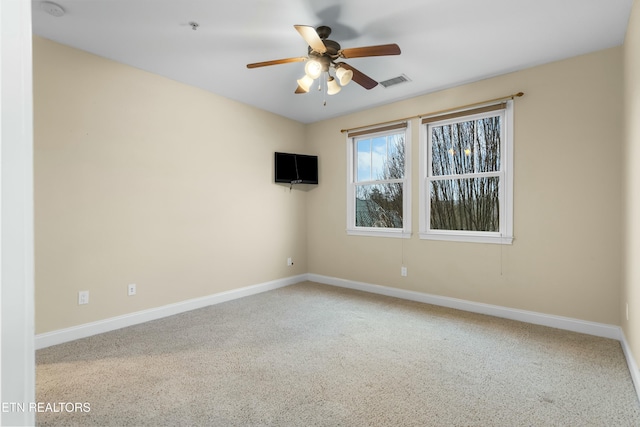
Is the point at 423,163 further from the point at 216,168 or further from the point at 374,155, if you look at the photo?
the point at 216,168

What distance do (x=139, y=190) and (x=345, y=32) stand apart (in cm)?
256

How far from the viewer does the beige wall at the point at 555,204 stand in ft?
9.48

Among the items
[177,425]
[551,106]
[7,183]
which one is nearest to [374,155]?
[551,106]

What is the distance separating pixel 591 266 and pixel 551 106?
1598mm

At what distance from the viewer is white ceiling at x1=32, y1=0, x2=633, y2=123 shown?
2344 mm

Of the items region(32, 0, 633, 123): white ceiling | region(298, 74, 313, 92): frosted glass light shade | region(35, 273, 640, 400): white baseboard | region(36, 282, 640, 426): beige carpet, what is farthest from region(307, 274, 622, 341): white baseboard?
region(298, 74, 313, 92): frosted glass light shade

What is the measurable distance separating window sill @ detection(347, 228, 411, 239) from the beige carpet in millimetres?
1147

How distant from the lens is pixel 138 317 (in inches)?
129

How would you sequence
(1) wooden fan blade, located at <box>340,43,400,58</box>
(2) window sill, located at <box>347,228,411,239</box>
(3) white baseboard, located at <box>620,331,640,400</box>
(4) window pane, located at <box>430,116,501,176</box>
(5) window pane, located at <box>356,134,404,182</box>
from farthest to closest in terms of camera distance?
(5) window pane, located at <box>356,134,404,182</box>
(2) window sill, located at <box>347,228,411,239</box>
(4) window pane, located at <box>430,116,501,176</box>
(1) wooden fan blade, located at <box>340,43,400,58</box>
(3) white baseboard, located at <box>620,331,640,400</box>

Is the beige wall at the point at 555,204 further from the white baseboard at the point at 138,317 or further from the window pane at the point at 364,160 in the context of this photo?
the white baseboard at the point at 138,317

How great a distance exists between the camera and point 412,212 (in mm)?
4164

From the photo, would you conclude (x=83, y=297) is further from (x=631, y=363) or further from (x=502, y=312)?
(x=631, y=363)

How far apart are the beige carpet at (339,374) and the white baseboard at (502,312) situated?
0.37 ft

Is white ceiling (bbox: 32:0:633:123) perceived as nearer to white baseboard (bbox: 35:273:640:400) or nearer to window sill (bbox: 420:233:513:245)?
window sill (bbox: 420:233:513:245)
